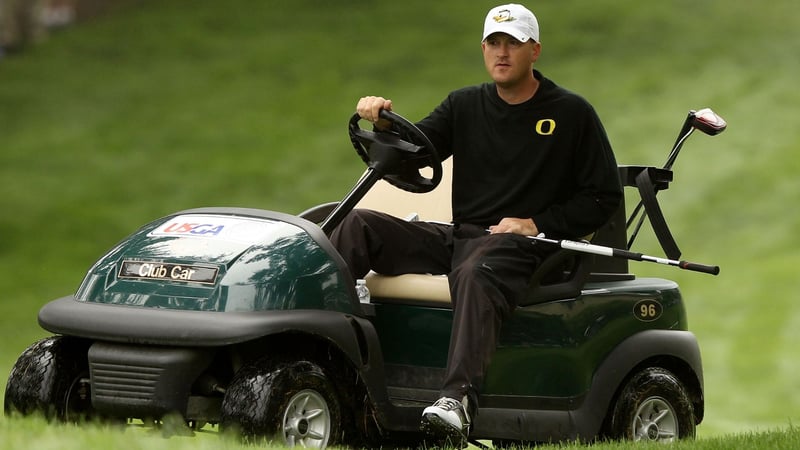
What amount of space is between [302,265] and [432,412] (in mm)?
629

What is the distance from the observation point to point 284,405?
466 cm

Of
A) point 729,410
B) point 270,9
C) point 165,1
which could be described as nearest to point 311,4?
point 270,9

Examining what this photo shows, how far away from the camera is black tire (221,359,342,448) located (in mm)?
4605

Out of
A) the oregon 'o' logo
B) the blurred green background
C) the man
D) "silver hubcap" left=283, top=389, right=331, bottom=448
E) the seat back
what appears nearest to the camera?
"silver hubcap" left=283, top=389, right=331, bottom=448

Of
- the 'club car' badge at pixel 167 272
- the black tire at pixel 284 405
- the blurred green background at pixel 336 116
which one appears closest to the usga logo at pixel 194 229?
the 'club car' badge at pixel 167 272

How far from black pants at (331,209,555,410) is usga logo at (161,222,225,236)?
0.54 metres

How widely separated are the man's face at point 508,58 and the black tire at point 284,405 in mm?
1382

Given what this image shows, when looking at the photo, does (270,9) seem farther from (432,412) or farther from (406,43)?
(432,412)

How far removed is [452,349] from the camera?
5027 mm

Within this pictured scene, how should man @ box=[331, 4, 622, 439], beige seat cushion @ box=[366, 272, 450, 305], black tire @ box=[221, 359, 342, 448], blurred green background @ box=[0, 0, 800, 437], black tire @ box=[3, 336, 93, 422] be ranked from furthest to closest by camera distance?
blurred green background @ box=[0, 0, 800, 437] → man @ box=[331, 4, 622, 439] → beige seat cushion @ box=[366, 272, 450, 305] → black tire @ box=[3, 336, 93, 422] → black tire @ box=[221, 359, 342, 448]

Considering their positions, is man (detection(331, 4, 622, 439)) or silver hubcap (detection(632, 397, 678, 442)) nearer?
man (detection(331, 4, 622, 439))

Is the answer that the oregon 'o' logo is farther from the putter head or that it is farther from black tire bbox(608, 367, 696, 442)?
black tire bbox(608, 367, 696, 442)

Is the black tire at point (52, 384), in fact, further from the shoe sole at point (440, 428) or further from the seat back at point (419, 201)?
the seat back at point (419, 201)

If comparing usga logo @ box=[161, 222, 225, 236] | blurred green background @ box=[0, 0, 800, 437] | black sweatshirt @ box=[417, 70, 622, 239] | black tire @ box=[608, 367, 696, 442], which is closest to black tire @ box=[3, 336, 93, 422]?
usga logo @ box=[161, 222, 225, 236]
